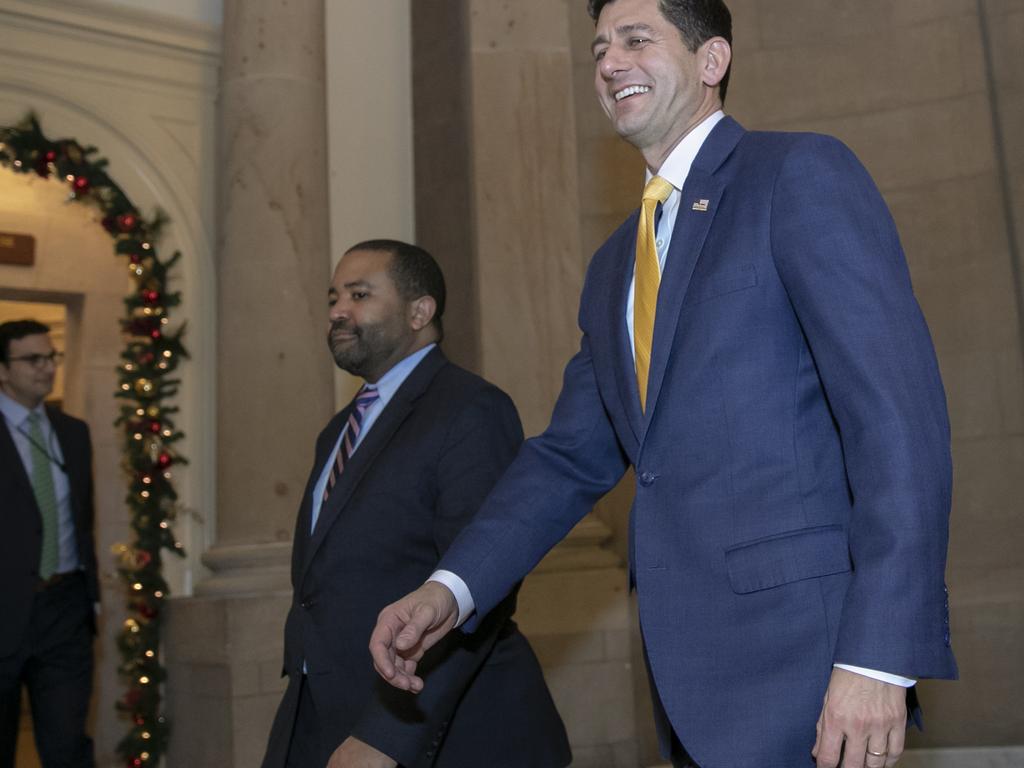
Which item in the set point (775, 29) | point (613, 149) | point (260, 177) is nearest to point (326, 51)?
point (260, 177)

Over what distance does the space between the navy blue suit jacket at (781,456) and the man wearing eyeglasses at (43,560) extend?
3858 mm

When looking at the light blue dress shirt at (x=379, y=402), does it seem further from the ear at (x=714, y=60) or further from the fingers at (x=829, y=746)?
the fingers at (x=829, y=746)

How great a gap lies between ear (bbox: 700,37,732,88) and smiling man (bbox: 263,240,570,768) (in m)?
1.08

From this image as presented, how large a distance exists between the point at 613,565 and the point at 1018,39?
2.89 metres

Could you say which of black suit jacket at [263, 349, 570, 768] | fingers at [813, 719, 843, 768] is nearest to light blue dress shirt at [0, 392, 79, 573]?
black suit jacket at [263, 349, 570, 768]

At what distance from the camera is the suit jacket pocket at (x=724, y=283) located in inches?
64.6

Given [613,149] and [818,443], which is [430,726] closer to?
[818,443]

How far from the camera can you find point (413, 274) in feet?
10.3

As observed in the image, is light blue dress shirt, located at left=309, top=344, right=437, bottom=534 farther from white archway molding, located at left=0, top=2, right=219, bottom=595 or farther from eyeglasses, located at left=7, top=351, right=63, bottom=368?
white archway molding, located at left=0, top=2, right=219, bottom=595

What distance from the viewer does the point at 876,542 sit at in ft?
4.56

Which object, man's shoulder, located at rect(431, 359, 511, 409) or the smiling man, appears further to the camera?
man's shoulder, located at rect(431, 359, 511, 409)

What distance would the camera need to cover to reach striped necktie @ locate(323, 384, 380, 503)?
9.33 feet

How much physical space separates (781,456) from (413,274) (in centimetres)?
175

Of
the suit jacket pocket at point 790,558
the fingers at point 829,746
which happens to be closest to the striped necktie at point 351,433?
the suit jacket pocket at point 790,558
